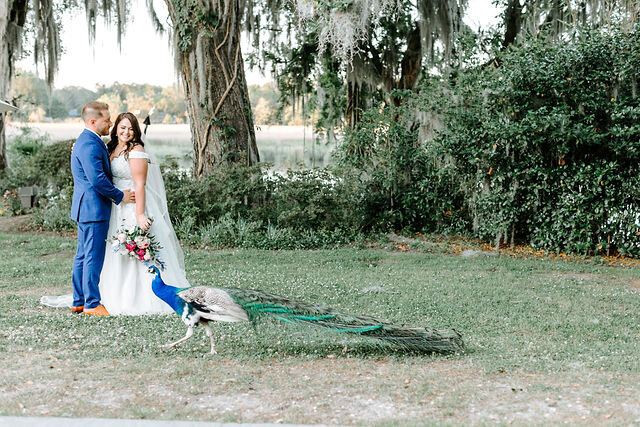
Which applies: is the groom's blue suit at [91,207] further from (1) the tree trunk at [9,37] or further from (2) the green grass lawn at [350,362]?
(1) the tree trunk at [9,37]

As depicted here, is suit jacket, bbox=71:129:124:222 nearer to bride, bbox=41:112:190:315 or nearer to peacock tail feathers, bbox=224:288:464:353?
bride, bbox=41:112:190:315

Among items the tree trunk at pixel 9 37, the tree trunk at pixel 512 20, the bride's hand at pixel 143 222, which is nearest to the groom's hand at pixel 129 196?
the bride's hand at pixel 143 222

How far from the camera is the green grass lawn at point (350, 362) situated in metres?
3.78

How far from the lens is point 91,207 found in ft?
19.9

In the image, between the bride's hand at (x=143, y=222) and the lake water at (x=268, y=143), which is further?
the lake water at (x=268, y=143)

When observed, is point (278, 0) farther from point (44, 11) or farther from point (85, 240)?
point (85, 240)

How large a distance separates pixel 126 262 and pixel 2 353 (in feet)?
5.32

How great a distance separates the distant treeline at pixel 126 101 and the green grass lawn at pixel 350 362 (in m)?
10.0

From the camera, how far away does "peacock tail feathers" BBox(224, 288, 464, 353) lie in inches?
185

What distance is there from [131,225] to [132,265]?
0.38 meters

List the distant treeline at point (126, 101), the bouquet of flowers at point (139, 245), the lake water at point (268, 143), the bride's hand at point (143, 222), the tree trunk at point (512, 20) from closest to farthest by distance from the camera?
1. the bouquet of flowers at point (139, 245)
2. the bride's hand at point (143, 222)
3. the tree trunk at point (512, 20)
4. the lake water at point (268, 143)
5. the distant treeline at point (126, 101)

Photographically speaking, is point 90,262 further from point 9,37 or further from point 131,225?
point 9,37

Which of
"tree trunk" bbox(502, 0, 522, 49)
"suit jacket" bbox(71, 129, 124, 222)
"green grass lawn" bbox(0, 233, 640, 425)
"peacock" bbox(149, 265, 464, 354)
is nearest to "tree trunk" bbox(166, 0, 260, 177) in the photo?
"green grass lawn" bbox(0, 233, 640, 425)

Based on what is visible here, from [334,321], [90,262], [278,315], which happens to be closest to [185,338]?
[278,315]
